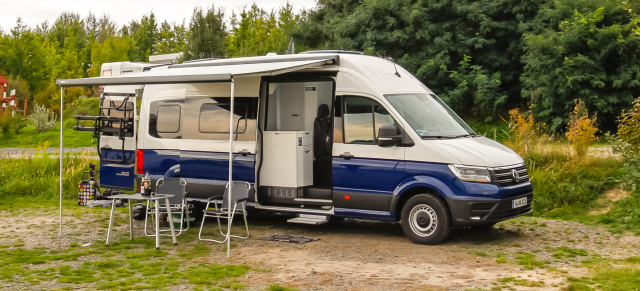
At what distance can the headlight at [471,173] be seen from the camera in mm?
9148

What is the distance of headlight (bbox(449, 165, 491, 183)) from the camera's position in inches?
360

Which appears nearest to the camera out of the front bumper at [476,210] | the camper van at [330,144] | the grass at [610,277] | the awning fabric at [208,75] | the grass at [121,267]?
the grass at [610,277]

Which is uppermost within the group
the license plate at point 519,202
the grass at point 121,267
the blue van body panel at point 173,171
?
the blue van body panel at point 173,171

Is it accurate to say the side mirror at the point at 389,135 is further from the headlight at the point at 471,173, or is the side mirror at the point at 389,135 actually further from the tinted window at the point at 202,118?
the tinted window at the point at 202,118

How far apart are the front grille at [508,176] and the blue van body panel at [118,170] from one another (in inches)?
248

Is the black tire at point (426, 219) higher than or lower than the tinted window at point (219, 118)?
lower

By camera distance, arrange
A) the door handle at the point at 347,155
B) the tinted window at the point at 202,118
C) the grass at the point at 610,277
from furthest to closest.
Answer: the tinted window at the point at 202,118 → the door handle at the point at 347,155 → the grass at the point at 610,277

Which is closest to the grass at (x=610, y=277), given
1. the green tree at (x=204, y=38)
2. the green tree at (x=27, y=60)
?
the green tree at (x=204, y=38)

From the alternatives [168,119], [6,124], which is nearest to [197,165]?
[168,119]

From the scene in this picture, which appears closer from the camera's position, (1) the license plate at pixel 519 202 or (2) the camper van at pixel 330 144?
(2) the camper van at pixel 330 144

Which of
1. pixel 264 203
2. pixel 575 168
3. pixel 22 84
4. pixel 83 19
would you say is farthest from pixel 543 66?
pixel 83 19

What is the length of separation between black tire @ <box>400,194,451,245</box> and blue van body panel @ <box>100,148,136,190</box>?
5184mm

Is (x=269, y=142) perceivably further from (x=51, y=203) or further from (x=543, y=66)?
(x=543, y=66)

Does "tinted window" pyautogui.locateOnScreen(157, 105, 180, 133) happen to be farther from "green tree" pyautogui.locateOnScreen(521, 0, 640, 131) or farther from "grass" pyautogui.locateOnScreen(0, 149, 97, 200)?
"green tree" pyautogui.locateOnScreen(521, 0, 640, 131)
